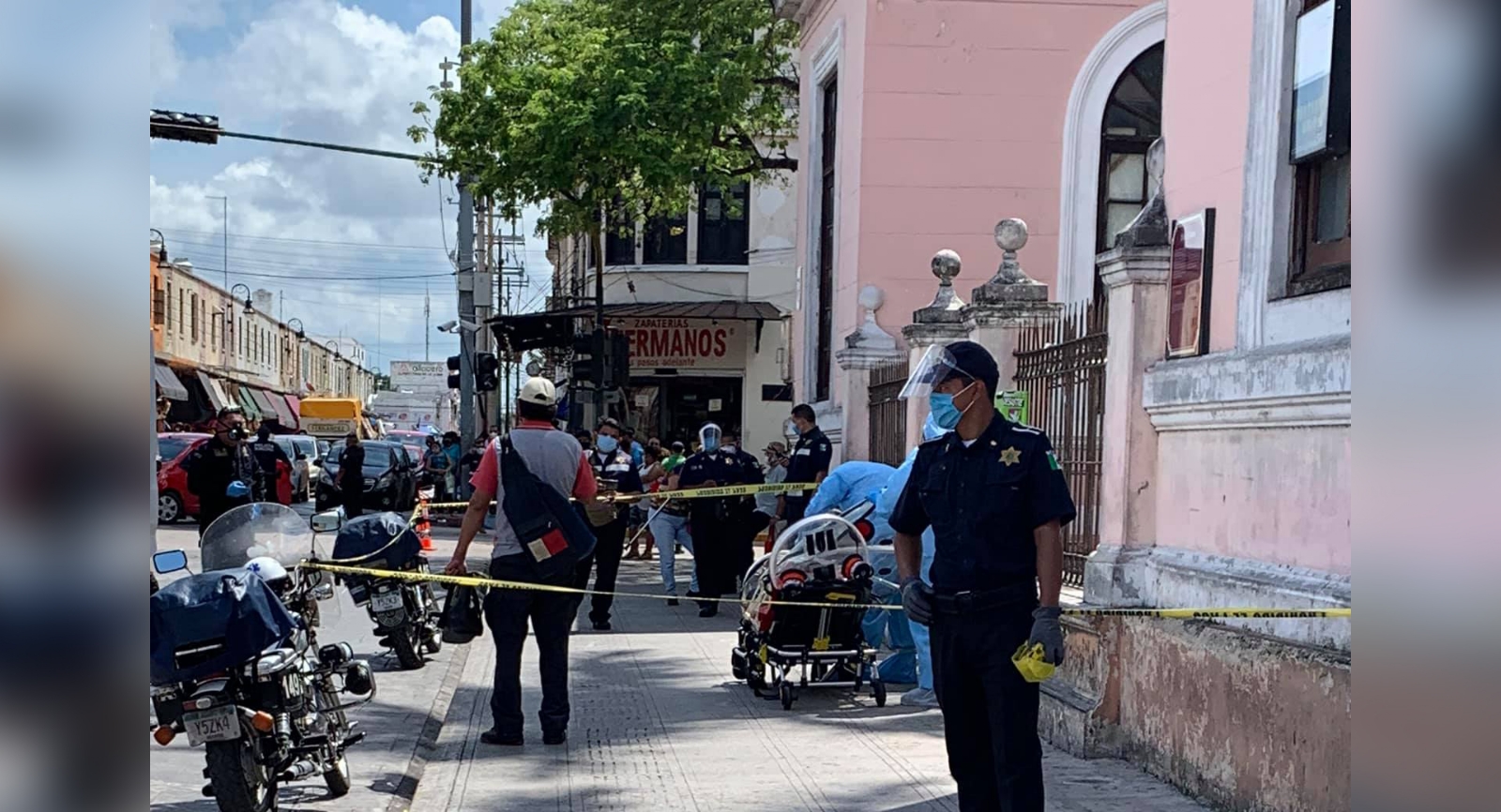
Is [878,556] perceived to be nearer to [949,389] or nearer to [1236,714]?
[1236,714]

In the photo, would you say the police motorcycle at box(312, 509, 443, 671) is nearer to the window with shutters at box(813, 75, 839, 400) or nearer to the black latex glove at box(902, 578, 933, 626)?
the black latex glove at box(902, 578, 933, 626)

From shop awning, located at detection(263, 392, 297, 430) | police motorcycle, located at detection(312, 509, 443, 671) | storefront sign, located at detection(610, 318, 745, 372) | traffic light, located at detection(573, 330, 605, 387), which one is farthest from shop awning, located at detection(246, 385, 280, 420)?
police motorcycle, located at detection(312, 509, 443, 671)

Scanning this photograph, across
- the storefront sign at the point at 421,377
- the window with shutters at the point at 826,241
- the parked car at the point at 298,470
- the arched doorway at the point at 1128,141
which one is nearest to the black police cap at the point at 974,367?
the arched doorway at the point at 1128,141

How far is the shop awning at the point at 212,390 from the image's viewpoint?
171 ft

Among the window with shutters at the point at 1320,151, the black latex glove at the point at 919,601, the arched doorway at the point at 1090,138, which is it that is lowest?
the black latex glove at the point at 919,601

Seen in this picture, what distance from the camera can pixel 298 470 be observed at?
34688 mm

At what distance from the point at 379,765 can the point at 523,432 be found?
1.90 meters

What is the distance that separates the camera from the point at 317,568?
7.78 metres

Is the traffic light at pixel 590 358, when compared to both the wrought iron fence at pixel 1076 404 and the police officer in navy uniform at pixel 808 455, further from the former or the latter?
the wrought iron fence at pixel 1076 404

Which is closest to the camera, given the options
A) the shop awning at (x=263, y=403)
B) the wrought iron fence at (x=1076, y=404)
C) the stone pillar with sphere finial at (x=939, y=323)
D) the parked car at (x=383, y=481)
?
the wrought iron fence at (x=1076, y=404)

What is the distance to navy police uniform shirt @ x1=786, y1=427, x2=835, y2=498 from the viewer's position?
47.5 feet

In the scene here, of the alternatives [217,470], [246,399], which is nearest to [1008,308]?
[217,470]

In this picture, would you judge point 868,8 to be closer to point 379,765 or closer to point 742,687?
point 742,687

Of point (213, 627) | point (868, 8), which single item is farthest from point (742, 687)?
point (868, 8)
